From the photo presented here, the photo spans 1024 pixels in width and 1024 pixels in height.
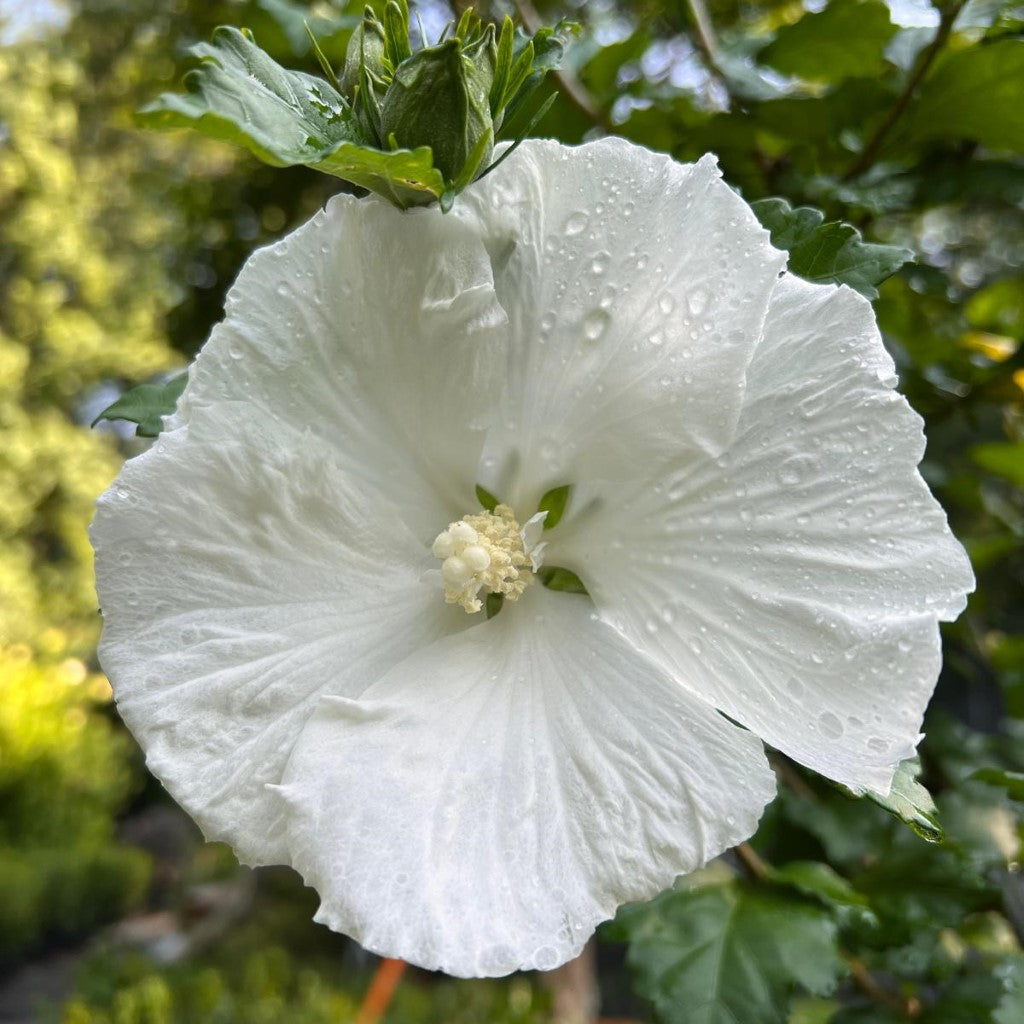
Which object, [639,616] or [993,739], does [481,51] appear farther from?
[993,739]

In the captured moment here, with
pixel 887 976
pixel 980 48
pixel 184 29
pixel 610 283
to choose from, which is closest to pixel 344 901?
pixel 610 283

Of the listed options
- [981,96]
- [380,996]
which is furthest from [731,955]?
[380,996]

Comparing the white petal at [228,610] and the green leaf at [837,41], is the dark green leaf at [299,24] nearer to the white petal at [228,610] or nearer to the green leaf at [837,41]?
the green leaf at [837,41]

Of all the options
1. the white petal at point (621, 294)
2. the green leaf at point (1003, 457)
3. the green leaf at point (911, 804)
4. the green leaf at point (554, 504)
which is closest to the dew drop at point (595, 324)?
the white petal at point (621, 294)

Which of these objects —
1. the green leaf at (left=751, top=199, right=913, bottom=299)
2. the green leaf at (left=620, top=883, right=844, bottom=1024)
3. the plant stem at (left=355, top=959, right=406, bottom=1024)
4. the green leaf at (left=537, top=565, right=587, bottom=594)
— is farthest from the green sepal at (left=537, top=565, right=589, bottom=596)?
the plant stem at (left=355, top=959, right=406, bottom=1024)

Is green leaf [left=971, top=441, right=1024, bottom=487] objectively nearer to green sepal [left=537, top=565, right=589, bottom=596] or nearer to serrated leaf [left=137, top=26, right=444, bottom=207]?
green sepal [left=537, top=565, right=589, bottom=596]
